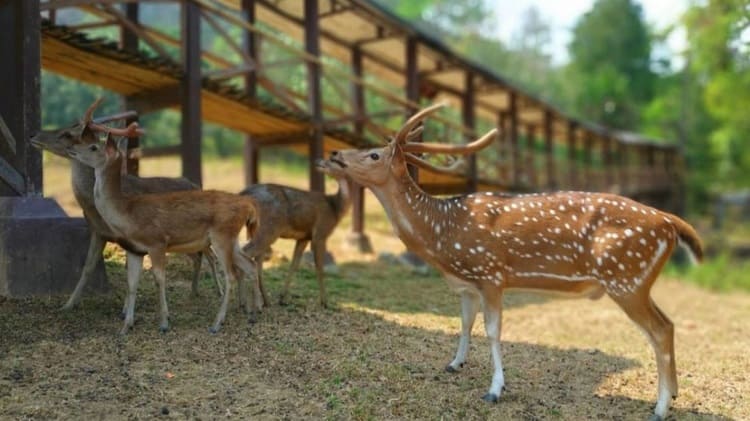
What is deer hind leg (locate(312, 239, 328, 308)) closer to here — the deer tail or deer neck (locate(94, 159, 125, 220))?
deer neck (locate(94, 159, 125, 220))

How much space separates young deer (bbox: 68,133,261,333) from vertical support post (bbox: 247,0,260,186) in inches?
168

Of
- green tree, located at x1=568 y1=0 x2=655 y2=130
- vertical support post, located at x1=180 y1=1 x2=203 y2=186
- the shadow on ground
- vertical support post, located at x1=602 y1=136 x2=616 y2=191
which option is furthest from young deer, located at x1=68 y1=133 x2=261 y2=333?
green tree, located at x1=568 y1=0 x2=655 y2=130

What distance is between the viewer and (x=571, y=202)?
5938mm

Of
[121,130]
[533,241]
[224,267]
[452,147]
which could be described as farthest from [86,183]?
[533,241]

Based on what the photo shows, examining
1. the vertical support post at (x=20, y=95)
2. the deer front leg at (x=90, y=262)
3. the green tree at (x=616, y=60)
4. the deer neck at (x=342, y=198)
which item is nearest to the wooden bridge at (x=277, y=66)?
the vertical support post at (x=20, y=95)

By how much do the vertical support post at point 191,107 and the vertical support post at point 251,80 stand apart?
1.06m

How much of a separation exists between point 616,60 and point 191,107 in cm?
4481

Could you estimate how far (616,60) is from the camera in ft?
161

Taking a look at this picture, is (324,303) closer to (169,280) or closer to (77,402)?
(169,280)

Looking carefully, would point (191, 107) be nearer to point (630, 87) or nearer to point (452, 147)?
point (452, 147)

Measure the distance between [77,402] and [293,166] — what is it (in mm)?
26737

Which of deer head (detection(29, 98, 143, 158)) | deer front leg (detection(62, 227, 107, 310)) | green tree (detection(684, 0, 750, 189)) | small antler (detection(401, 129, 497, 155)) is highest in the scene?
green tree (detection(684, 0, 750, 189))

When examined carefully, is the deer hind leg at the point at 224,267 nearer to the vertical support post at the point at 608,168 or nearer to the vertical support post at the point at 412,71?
the vertical support post at the point at 412,71

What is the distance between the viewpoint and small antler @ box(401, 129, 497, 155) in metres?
5.82
